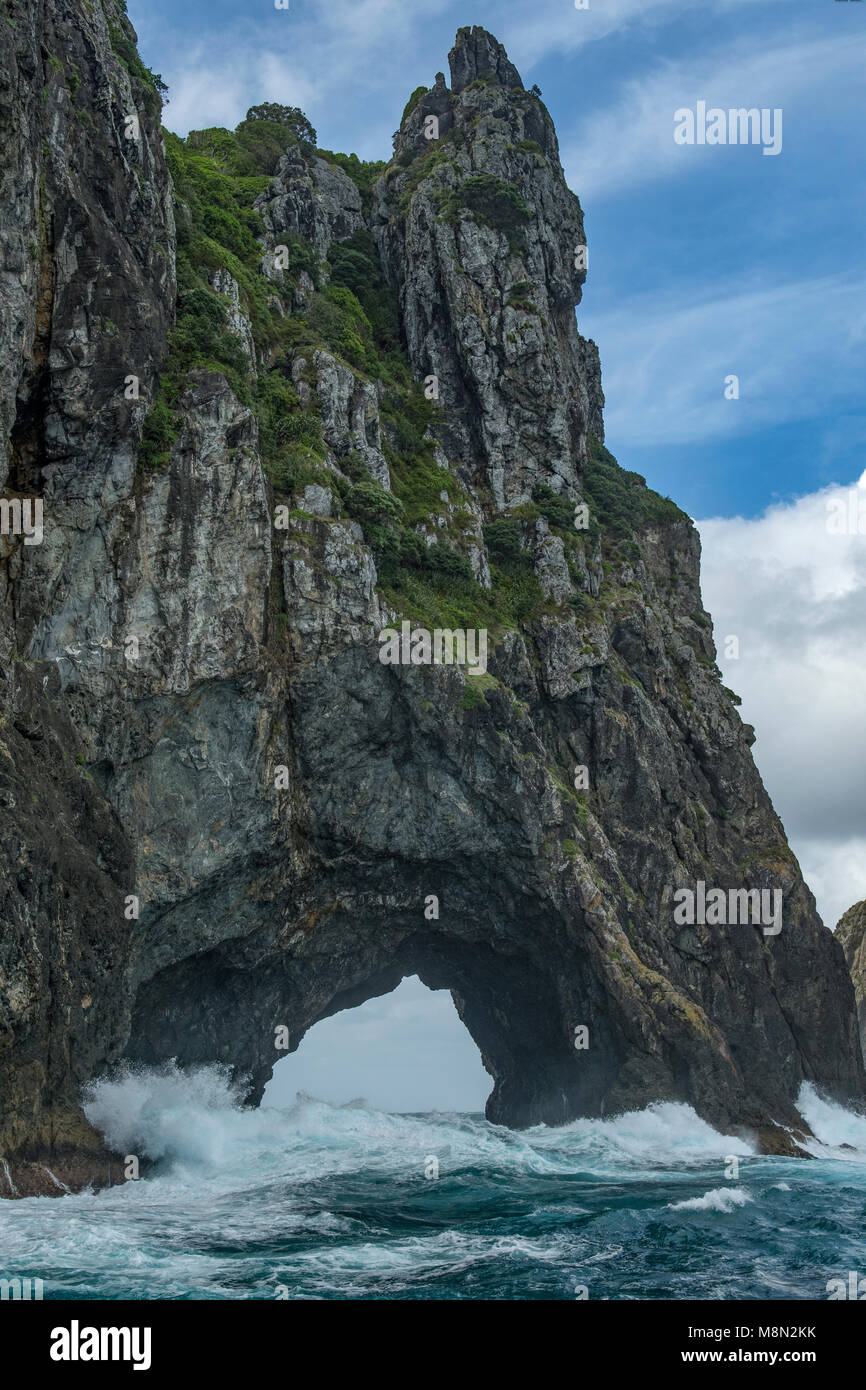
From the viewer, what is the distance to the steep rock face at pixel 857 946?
3091 inches

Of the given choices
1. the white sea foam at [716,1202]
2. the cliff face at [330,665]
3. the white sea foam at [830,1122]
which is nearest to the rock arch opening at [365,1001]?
the cliff face at [330,665]

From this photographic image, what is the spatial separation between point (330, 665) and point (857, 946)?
6889 centimetres

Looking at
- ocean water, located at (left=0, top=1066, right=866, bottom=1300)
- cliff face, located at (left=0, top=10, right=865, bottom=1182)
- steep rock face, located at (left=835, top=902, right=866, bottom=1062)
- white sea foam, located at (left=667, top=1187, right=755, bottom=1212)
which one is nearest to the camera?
ocean water, located at (left=0, top=1066, right=866, bottom=1300)

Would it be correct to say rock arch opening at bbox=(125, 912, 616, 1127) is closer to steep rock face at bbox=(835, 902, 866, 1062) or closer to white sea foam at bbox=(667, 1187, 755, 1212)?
white sea foam at bbox=(667, 1187, 755, 1212)

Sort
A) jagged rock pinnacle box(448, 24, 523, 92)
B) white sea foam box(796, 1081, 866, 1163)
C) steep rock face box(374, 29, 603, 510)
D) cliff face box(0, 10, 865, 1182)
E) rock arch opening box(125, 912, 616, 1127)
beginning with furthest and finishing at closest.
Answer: jagged rock pinnacle box(448, 24, 523, 92) → steep rock face box(374, 29, 603, 510) → white sea foam box(796, 1081, 866, 1163) → rock arch opening box(125, 912, 616, 1127) → cliff face box(0, 10, 865, 1182)

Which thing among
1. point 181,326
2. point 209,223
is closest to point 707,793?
point 181,326

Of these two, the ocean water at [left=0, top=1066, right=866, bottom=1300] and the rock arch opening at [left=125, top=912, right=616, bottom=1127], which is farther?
the rock arch opening at [left=125, top=912, right=616, bottom=1127]

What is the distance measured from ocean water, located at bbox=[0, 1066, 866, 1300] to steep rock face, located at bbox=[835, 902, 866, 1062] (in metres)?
44.9

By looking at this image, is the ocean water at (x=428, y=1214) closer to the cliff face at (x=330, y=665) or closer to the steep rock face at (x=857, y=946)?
the cliff face at (x=330, y=665)

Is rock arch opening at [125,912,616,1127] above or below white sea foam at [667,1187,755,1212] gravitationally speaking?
above

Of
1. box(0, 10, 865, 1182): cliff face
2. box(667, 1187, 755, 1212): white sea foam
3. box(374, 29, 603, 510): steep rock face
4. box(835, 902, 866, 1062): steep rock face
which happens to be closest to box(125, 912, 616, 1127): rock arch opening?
box(0, 10, 865, 1182): cliff face

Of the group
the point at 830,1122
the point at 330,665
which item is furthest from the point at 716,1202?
the point at 830,1122

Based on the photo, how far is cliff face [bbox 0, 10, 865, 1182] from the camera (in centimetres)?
2447

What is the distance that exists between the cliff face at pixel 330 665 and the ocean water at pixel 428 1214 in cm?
222
